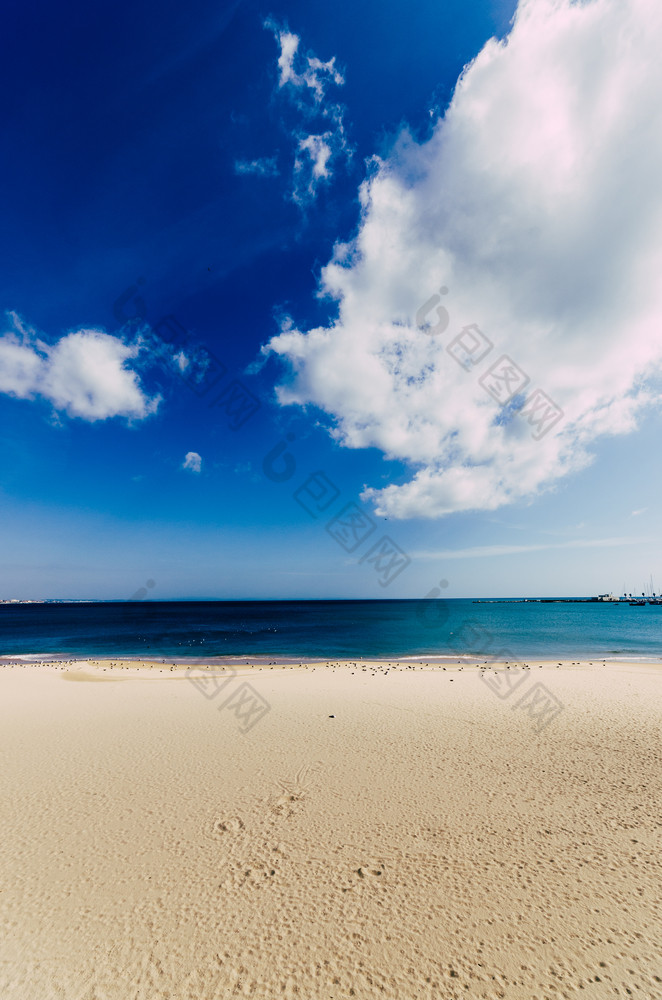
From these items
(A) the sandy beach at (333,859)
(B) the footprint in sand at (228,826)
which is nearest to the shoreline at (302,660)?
(A) the sandy beach at (333,859)

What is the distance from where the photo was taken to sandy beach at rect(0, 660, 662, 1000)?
4.69 m

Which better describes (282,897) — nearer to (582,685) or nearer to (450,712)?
(450,712)

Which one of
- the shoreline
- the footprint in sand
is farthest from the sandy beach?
the shoreline

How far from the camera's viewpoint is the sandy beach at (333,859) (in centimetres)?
469

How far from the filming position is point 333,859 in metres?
6.48

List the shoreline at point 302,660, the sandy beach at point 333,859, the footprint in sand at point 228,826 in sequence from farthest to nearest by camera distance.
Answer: the shoreline at point 302,660 → the footprint in sand at point 228,826 → the sandy beach at point 333,859

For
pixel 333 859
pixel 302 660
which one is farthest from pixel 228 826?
pixel 302 660

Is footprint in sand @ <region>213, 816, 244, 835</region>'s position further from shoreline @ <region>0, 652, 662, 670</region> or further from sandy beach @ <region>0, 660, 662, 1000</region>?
shoreline @ <region>0, 652, 662, 670</region>

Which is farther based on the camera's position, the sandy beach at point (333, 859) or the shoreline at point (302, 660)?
the shoreline at point (302, 660)

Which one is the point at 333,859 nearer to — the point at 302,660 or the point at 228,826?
the point at 228,826

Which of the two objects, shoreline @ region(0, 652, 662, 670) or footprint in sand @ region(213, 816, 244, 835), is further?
shoreline @ region(0, 652, 662, 670)

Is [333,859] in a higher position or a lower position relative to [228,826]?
lower

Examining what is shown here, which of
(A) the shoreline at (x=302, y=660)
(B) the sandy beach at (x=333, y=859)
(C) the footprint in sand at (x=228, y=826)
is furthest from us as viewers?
(A) the shoreline at (x=302, y=660)

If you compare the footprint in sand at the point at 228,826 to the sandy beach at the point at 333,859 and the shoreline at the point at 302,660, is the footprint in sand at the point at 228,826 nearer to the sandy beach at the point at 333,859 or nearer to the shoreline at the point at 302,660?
the sandy beach at the point at 333,859
